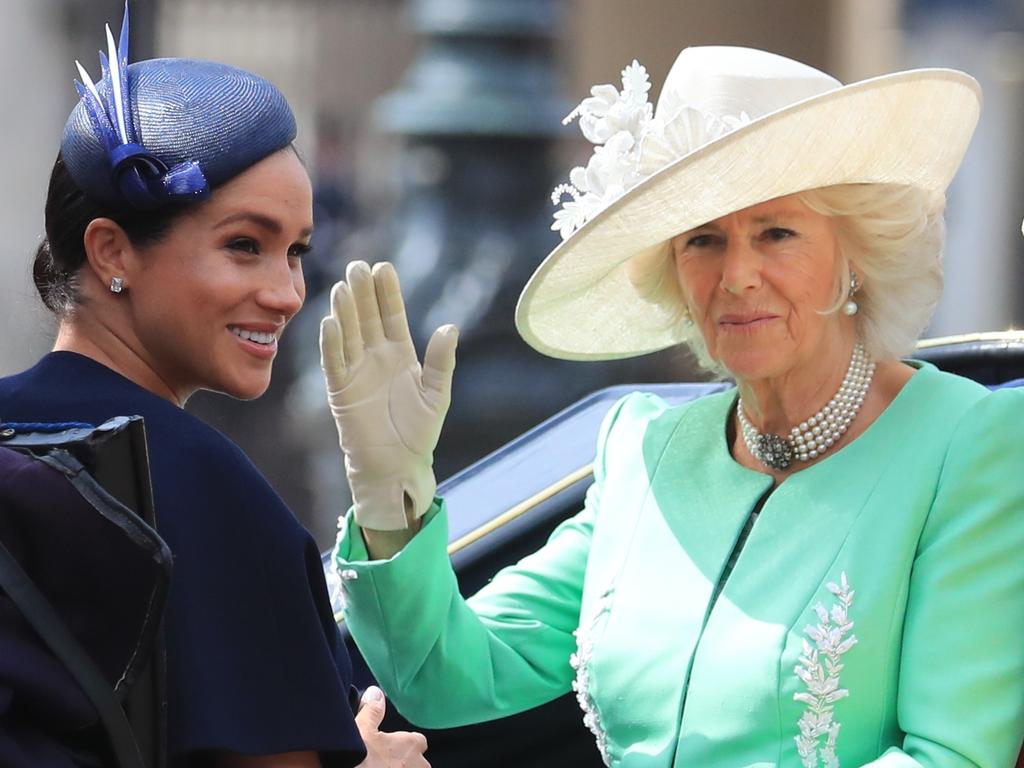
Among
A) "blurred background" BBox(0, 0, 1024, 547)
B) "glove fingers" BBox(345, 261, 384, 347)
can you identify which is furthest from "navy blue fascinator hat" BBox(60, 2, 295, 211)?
"blurred background" BBox(0, 0, 1024, 547)

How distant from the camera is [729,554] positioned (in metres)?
2.83

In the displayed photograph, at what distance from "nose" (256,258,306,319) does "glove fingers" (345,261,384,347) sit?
0.90 ft

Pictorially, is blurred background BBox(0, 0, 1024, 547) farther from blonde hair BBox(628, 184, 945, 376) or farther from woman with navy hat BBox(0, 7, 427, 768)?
Result: woman with navy hat BBox(0, 7, 427, 768)

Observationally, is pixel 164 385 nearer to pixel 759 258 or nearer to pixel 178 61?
pixel 178 61

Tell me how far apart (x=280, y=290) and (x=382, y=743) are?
1.80 ft

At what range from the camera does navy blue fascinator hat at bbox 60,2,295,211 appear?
2.09 meters

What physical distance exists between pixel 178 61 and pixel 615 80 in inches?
306

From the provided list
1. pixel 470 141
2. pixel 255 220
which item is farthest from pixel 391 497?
pixel 470 141

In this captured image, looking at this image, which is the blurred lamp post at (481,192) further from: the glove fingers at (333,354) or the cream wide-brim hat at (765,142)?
the glove fingers at (333,354)

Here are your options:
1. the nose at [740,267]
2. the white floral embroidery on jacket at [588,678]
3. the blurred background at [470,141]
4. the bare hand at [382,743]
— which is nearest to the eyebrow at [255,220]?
the bare hand at [382,743]

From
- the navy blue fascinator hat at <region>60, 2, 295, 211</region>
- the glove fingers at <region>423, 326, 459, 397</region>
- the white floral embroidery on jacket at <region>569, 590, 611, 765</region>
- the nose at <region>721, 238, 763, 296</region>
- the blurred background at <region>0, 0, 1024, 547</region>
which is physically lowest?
the blurred background at <region>0, 0, 1024, 547</region>

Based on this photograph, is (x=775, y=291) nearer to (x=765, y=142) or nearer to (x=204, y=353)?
(x=765, y=142)

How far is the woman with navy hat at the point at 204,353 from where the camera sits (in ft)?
6.54

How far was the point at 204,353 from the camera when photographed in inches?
87.4
